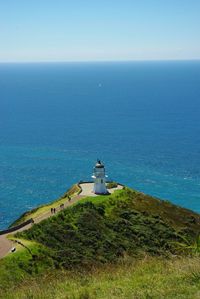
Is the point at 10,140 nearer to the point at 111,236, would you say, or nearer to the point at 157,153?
the point at 157,153

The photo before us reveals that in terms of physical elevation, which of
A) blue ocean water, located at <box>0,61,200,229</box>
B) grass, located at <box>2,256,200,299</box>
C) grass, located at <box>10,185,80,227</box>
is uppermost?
grass, located at <box>2,256,200,299</box>

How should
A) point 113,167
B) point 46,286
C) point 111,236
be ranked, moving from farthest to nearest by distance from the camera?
1. point 113,167
2. point 111,236
3. point 46,286

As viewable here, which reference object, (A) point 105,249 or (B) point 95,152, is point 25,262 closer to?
(A) point 105,249

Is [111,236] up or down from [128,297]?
down

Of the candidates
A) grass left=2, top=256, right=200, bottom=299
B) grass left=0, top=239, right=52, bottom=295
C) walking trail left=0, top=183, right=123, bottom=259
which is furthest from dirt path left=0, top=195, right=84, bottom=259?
grass left=2, top=256, right=200, bottom=299

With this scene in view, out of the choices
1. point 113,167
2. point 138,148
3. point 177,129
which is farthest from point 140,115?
point 113,167

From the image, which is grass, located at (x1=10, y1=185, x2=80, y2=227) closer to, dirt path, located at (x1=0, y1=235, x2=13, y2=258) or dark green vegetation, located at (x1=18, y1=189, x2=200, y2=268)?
dark green vegetation, located at (x1=18, y1=189, x2=200, y2=268)

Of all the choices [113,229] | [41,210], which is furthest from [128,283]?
[41,210]
